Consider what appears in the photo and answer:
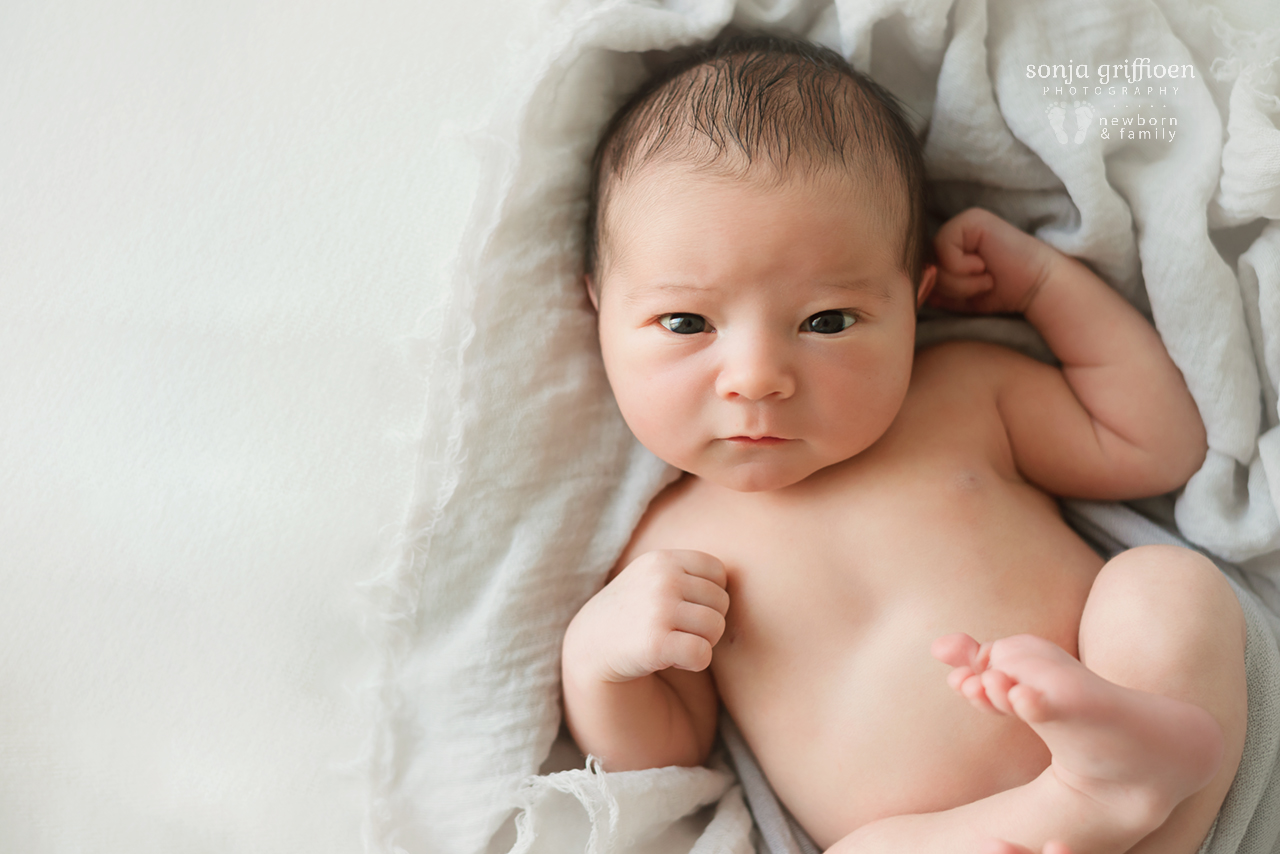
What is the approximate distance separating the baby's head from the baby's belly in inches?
6.5

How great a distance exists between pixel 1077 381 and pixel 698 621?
2.16ft

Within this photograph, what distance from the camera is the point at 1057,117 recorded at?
51.7 inches

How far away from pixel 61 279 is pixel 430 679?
0.74 m

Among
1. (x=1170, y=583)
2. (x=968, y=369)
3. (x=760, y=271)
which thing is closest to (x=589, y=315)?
(x=760, y=271)

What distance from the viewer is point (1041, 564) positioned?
4.06ft

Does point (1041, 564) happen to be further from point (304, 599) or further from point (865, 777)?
point (304, 599)

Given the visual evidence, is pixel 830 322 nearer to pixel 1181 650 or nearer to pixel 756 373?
pixel 756 373

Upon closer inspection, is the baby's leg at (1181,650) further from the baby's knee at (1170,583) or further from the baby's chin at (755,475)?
the baby's chin at (755,475)

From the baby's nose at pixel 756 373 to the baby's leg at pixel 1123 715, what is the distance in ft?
1.14

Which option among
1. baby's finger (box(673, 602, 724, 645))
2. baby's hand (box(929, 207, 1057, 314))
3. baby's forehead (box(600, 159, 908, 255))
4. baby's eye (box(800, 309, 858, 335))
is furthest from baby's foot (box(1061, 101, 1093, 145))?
baby's finger (box(673, 602, 724, 645))

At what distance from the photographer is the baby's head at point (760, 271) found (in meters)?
1.15

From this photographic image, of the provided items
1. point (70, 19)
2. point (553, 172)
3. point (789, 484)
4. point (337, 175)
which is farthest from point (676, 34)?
point (70, 19)

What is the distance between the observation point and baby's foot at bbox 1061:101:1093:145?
1.30 m

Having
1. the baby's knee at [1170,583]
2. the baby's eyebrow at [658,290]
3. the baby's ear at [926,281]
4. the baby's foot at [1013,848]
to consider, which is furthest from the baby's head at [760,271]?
the baby's foot at [1013,848]
